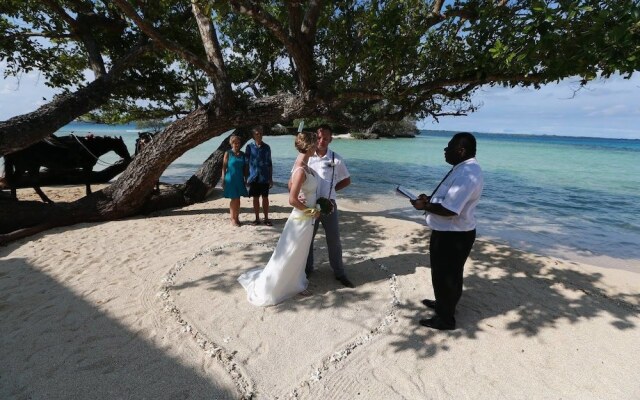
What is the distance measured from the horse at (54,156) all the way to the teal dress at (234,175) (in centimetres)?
451

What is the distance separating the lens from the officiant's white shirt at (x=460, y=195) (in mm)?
3012

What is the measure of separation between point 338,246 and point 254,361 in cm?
192

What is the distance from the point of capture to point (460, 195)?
302cm

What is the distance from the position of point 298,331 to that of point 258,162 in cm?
421

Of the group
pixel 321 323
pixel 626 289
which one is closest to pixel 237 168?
pixel 321 323

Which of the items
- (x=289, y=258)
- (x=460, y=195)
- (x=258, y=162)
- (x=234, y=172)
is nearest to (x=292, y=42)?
(x=258, y=162)

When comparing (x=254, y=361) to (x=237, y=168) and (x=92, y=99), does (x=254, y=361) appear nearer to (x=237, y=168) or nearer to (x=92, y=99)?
(x=237, y=168)

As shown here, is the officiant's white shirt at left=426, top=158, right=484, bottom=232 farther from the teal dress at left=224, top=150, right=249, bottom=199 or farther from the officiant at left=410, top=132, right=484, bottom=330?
the teal dress at left=224, top=150, right=249, bottom=199

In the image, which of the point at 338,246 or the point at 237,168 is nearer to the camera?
the point at 338,246

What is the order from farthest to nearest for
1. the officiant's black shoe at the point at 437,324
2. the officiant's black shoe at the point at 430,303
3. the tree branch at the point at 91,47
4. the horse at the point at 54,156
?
1. the horse at the point at 54,156
2. the tree branch at the point at 91,47
3. the officiant's black shoe at the point at 430,303
4. the officiant's black shoe at the point at 437,324

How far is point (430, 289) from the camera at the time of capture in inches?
180

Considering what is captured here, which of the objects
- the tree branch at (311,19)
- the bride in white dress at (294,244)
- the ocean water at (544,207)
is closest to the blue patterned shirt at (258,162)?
the tree branch at (311,19)

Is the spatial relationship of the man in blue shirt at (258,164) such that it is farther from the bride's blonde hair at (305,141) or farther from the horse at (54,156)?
the horse at (54,156)

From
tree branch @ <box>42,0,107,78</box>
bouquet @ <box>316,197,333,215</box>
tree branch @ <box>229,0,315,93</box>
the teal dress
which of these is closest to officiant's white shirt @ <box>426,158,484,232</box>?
bouquet @ <box>316,197,333,215</box>
